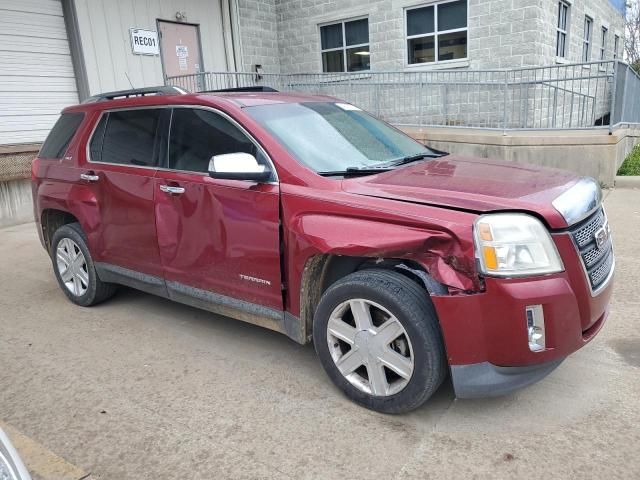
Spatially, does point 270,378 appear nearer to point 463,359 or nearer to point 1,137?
point 463,359

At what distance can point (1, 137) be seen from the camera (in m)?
9.21

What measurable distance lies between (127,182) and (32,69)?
6896 mm

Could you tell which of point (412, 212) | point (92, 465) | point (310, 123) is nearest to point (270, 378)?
point (92, 465)

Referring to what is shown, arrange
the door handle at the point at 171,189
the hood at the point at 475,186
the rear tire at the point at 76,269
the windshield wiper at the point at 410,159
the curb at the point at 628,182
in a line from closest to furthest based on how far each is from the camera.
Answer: the hood at the point at 475,186, the windshield wiper at the point at 410,159, the door handle at the point at 171,189, the rear tire at the point at 76,269, the curb at the point at 628,182

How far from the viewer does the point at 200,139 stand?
12.4 ft

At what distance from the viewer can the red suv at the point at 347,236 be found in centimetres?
260

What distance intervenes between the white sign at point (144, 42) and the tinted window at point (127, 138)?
23.6ft

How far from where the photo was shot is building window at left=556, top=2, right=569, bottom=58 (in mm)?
12648

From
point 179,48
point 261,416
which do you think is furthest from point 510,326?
point 179,48

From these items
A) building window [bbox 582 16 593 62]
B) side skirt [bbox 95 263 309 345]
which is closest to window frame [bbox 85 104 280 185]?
side skirt [bbox 95 263 309 345]

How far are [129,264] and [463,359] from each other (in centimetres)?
277

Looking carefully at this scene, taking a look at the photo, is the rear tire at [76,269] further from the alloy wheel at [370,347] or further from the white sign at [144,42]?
the white sign at [144,42]

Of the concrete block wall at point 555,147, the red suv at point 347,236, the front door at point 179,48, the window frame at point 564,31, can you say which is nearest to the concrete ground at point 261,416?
the red suv at point 347,236

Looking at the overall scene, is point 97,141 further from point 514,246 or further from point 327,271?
point 514,246
